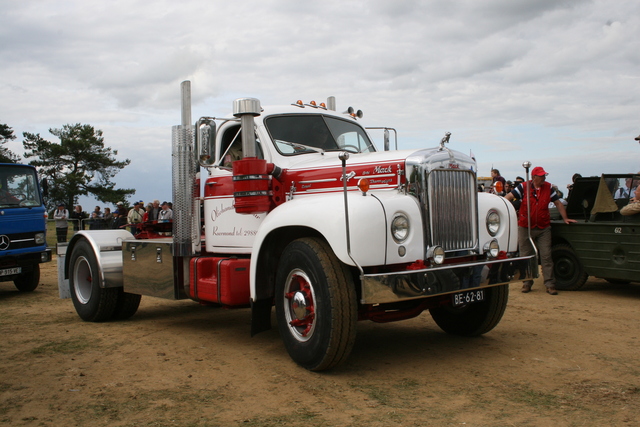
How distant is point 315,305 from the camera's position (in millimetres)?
4684

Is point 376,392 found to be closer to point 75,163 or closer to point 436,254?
point 436,254

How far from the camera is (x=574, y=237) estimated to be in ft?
30.0

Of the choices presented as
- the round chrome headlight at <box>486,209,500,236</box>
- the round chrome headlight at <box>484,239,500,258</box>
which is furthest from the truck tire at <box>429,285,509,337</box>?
the round chrome headlight at <box>486,209,500,236</box>

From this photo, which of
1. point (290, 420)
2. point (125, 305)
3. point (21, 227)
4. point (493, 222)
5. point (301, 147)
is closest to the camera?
point (290, 420)

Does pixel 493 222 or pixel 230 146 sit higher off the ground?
pixel 230 146

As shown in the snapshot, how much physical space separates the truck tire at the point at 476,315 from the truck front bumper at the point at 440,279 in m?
0.49

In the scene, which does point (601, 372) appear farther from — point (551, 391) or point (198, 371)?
point (198, 371)

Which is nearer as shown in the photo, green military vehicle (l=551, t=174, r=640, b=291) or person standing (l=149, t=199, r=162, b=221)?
green military vehicle (l=551, t=174, r=640, b=291)

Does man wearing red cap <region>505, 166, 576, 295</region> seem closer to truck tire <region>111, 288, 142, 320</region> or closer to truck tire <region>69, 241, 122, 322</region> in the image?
truck tire <region>111, 288, 142, 320</region>

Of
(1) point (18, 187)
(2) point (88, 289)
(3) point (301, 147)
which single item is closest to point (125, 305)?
(2) point (88, 289)

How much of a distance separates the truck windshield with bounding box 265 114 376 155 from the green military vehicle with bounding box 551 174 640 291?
4.16m

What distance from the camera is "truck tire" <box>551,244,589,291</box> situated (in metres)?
9.15

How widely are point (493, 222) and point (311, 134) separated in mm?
2126

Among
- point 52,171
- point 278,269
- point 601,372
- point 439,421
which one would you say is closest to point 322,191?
point 278,269
